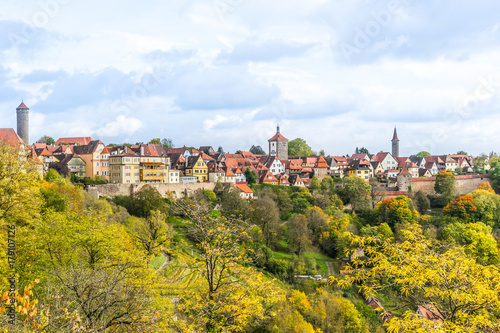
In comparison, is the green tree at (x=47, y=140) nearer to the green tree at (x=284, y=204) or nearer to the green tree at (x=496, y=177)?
the green tree at (x=284, y=204)

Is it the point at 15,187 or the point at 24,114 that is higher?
the point at 24,114

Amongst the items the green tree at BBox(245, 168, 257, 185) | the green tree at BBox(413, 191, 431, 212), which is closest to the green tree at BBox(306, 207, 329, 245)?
the green tree at BBox(245, 168, 257, 185)

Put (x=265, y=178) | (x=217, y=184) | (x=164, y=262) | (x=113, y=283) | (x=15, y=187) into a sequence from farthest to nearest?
(x=265, y=178)
(x=217, y=184)
(x=164, y=262)
(x=15, y=187)
(x=113, y=283)

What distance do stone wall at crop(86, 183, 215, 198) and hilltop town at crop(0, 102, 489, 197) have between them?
8.30 ft

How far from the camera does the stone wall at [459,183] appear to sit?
215 ft

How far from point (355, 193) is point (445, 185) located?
15.9 m

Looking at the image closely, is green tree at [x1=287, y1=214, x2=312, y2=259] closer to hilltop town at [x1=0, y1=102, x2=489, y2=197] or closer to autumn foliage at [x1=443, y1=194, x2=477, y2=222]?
hilltop town at [x1=0, y1=102, x2=489, y2=197]

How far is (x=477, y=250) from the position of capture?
39531 mm

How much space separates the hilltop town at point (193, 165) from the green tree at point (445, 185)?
169 inches

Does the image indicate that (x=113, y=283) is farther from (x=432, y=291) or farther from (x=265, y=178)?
(x=265, y=178)

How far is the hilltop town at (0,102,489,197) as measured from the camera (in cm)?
4875

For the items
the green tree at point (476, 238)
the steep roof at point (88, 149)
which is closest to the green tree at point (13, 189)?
the steep roof at point (88, 149)

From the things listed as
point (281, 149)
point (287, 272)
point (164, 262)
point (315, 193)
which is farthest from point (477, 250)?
point (281, 149)

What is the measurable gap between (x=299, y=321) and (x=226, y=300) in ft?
48.1
